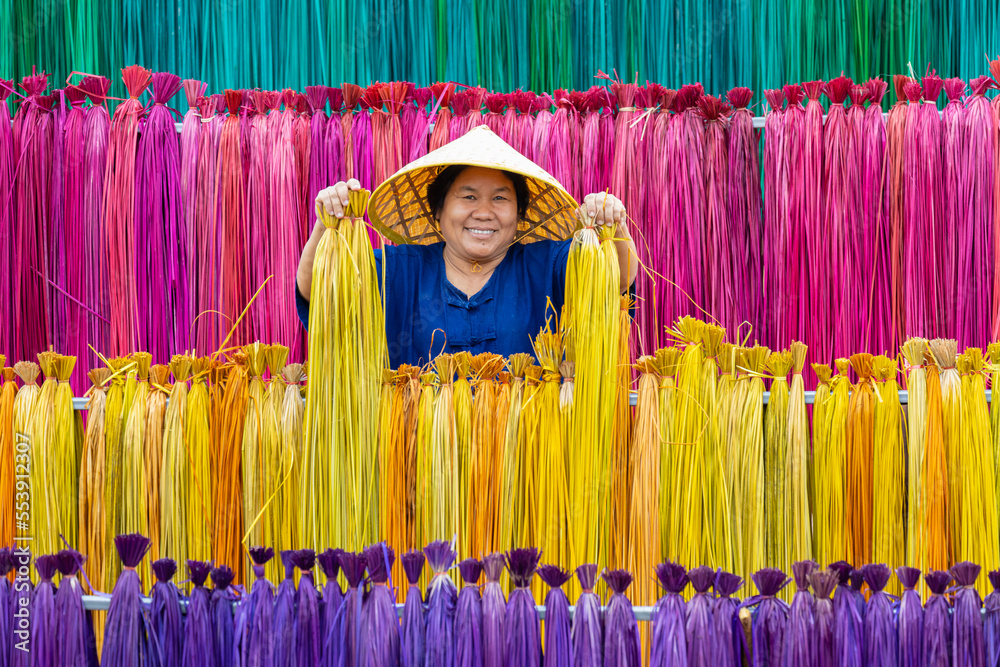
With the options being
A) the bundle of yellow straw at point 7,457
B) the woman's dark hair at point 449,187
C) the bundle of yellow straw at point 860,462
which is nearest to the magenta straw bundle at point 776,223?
the woman's dark hair at point 449,187

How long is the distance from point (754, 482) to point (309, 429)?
2.15 feet

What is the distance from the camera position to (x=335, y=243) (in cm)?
140

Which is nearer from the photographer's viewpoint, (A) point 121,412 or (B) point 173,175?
(A) point 121,412

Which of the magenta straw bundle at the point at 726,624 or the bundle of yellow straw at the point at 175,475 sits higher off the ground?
the bundle of yellow straw at the point at 175,475

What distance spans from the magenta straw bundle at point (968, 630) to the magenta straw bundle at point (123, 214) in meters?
1.86

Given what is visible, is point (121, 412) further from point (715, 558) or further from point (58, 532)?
point (715, 558)

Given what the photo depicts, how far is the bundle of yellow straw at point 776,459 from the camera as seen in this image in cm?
140

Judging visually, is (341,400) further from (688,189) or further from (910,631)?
(688,189)

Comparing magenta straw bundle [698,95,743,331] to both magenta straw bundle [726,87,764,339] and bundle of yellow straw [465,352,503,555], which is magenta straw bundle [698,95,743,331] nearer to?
magenta straw bundle [726,87,764,339]

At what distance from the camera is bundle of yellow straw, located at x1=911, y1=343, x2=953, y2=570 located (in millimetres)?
1359

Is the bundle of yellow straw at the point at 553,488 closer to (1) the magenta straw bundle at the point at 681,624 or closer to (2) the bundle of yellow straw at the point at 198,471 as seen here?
(1) the magenta straw bundle at the point at 681,624

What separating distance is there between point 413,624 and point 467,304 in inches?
34.3

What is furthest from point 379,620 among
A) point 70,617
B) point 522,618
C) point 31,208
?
point 31,208

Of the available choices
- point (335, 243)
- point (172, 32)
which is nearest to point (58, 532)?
point (335, 243)
